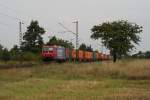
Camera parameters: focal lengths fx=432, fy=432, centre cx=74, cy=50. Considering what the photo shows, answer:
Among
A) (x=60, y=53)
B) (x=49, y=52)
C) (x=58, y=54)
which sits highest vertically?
(x=49, y=52)

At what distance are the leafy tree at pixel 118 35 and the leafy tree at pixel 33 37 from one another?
2313 centimetres

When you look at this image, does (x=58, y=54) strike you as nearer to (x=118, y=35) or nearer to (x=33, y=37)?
(x=118, y=35)

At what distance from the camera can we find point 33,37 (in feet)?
299

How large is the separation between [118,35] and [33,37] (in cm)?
2751

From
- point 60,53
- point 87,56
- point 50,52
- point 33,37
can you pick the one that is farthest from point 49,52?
point 33,37

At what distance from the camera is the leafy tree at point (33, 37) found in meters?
90.8

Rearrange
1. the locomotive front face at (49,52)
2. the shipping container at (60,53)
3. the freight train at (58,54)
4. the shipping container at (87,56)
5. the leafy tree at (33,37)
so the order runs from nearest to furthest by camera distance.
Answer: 1. the locomotive front face at (49,52)
2. the freight train at (58,54)
3. the shipping container at (60,53)
4. the shipping container at (87,56)
5. the leafy tree at (33,37)

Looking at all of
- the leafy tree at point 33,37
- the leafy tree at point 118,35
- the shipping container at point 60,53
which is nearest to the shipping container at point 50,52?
the shipping container at point 60,53

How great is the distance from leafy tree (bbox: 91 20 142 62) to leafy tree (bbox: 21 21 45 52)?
2313cm

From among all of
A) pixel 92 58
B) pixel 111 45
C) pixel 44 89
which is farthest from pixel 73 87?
pixel 92 58

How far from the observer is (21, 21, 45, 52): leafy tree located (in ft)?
298

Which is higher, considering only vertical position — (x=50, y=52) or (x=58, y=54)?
(x=50, y=52)

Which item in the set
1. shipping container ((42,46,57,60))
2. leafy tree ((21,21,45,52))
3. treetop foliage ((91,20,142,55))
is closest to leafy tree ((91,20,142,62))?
treetop foliage ((91,20,142,55))

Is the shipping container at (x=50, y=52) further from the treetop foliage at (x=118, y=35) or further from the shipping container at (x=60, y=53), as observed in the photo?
the treetop foliage at (x=118, y=35)
